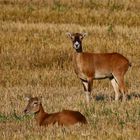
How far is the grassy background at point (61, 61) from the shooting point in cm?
1153

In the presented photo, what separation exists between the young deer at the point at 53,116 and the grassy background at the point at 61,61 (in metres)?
0.17

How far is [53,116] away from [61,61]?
34.5ft

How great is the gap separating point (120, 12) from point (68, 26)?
448 cm

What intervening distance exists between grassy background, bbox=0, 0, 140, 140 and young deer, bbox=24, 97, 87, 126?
174 millimetres

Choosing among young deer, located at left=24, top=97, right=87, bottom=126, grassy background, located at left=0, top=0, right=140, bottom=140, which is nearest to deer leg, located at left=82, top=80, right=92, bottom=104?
grassy background, located at left=0, top=0, right=140, bottom=140

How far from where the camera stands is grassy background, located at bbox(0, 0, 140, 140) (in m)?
11.5

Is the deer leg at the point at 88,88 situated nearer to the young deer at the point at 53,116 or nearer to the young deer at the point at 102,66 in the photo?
Result: the young deer at the point at 102,66

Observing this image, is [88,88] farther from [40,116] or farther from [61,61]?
[61,61]

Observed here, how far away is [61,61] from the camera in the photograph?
2241cm

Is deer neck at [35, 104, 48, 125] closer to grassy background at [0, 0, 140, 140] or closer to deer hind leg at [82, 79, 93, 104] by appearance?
grassy background at [0, 0, 140, 140]

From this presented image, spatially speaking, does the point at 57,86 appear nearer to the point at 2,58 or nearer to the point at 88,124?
the point at 2,58

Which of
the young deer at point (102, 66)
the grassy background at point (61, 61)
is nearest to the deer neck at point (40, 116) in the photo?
the grassy background at point (61, 61)

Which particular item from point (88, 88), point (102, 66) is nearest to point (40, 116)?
point (88, 88)

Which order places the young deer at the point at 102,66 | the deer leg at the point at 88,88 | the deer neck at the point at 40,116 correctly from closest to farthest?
the deer neck at the point at 40,116, the deer leg at the point at 88,88, the young deer at the point at 102,66
